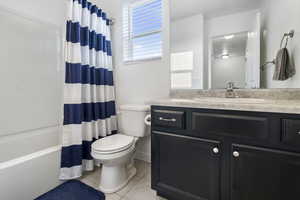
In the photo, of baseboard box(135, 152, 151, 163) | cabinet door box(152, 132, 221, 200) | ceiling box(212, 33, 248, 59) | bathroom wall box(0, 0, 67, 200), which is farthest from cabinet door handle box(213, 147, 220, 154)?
bathroom wall box(0, 0, 67, 200)

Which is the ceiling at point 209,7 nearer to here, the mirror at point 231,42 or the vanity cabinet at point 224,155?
the mirror at point 231,42

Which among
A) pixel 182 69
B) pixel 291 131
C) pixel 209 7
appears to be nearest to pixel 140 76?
pixel 182 69

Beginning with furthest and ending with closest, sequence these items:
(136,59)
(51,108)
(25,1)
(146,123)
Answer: (136,59), (51,108), (146,123), (25,1)

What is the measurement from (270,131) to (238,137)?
0.17m

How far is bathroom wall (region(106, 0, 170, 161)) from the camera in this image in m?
1.81

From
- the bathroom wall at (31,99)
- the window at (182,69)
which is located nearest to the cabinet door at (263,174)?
the window at (182,69)

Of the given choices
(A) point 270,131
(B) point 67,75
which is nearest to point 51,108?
(B) point 67,75

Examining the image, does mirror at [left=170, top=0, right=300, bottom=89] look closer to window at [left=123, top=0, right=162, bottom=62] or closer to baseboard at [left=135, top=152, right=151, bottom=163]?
window at [left=123, top=0, right=162, bottom=62]

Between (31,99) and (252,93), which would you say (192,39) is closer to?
(252,93)

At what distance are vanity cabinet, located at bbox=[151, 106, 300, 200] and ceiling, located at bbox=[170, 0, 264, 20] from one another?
113cm

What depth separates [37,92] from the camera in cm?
173

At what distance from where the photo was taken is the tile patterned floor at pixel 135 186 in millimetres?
1362

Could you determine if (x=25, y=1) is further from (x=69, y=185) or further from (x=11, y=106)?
(x=69, y=185)

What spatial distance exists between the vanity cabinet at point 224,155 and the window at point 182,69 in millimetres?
609
